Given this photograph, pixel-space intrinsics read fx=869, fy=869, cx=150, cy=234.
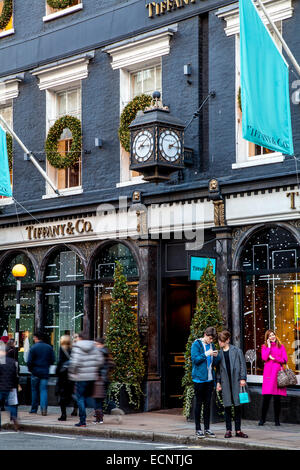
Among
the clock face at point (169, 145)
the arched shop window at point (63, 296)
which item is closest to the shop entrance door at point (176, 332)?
the arched shop window at point (63, 296)

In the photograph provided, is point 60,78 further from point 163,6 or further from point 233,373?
point 233,373

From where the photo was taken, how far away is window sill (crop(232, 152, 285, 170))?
16.8 meters

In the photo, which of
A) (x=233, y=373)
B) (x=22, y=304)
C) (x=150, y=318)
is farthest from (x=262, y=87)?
(x=22, y=304)

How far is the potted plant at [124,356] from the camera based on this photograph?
→ 1780 centimetres

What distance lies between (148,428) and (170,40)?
8.67 meters

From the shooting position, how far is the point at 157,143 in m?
17.2

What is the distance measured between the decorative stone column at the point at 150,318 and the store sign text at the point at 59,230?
1.88 meters

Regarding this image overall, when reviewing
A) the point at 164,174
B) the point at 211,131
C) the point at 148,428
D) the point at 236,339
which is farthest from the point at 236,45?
the point at 148,428

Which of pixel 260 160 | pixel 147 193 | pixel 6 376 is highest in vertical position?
pixel 260 160

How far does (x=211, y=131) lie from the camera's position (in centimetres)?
1814

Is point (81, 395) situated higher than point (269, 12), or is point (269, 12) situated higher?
point (269, 12)

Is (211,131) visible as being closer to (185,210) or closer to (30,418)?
(185,210)

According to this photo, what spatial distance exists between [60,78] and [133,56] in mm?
2536

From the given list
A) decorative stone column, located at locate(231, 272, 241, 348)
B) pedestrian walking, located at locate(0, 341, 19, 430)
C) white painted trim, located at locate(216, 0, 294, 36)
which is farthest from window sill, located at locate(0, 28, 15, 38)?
pedestrian walking, located at locate(0, 341, 19, 430)
